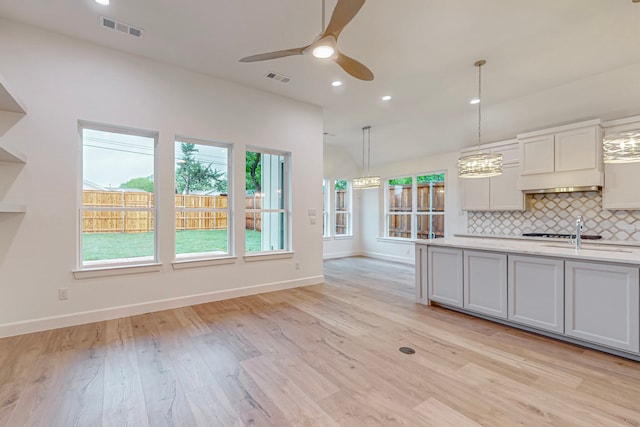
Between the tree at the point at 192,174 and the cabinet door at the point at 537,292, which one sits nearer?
the cabinet door at the point at 537,292

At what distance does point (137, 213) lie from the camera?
3.73 metres

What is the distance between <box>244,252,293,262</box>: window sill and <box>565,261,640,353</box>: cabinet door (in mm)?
3613

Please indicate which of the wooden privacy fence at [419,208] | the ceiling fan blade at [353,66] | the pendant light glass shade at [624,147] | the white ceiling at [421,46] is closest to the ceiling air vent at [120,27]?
the white ceiling at [421,46]

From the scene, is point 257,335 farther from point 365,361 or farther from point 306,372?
point 365,361

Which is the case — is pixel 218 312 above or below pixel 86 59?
below

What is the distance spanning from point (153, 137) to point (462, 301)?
180 inches

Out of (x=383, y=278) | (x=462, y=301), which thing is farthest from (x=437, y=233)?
(x=462, y=301)

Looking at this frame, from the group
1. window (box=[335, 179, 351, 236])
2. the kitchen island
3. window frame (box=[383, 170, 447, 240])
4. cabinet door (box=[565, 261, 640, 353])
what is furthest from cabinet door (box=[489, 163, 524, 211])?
window (box=[335, 179, 351, 236])

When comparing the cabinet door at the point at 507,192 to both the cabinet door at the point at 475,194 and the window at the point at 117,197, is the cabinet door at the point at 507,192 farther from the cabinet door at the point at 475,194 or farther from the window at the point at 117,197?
the window at the point at 117,197

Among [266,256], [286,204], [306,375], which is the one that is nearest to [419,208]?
[286,204]

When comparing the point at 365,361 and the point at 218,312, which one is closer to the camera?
the point at 365,361

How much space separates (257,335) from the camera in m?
2.97

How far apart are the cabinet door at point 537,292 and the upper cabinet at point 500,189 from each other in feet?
9.05

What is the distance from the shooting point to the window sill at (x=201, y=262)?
383 centimetres
